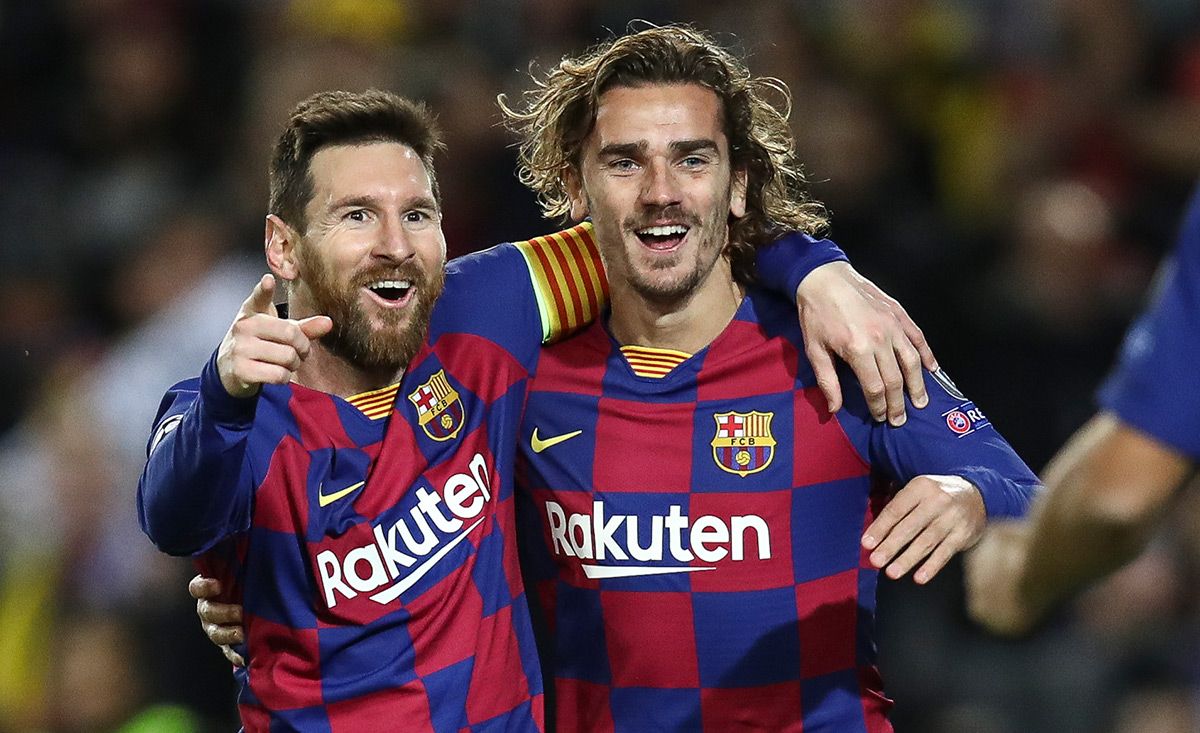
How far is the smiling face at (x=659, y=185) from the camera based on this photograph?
13.0 feet

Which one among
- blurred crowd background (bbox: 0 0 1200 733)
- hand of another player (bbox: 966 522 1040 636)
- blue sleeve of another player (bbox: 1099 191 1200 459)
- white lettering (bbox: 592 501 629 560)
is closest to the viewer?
blue sleeve of another player (bbox: 1099 191 1200 459)

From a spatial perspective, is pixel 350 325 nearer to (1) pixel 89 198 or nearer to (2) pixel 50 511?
(2) pixel 50 511

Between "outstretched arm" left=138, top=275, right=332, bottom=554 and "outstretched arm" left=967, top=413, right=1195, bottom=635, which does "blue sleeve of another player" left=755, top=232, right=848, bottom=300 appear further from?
"outstretched arm" left=967, top=413, right=1195, bottom=635

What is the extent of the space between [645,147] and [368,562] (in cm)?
119

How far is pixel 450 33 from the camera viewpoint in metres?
8.11

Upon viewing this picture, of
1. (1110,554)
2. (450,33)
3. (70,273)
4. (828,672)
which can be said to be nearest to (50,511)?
(70,273)

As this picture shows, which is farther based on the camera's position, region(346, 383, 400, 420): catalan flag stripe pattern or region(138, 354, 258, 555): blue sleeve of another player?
→ region(346, 383, 400, 420): catalan flag stripe pattern

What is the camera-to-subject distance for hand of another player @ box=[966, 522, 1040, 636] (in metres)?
2.41

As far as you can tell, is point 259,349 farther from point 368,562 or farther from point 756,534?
point 756,534

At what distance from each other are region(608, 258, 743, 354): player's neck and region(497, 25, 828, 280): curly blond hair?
9 cm

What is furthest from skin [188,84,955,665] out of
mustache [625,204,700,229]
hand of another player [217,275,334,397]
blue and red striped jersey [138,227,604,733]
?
hand of another player [217,275,334,397]

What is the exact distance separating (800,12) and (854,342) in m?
4.21

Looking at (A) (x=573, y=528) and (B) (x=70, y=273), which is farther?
(B) (x=70, y=273)

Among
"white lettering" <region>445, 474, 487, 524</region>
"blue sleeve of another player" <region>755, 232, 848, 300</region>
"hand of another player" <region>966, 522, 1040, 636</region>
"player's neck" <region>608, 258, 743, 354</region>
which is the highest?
"blue sleeve of another player" <region>755, 232, 848, 300</region>
